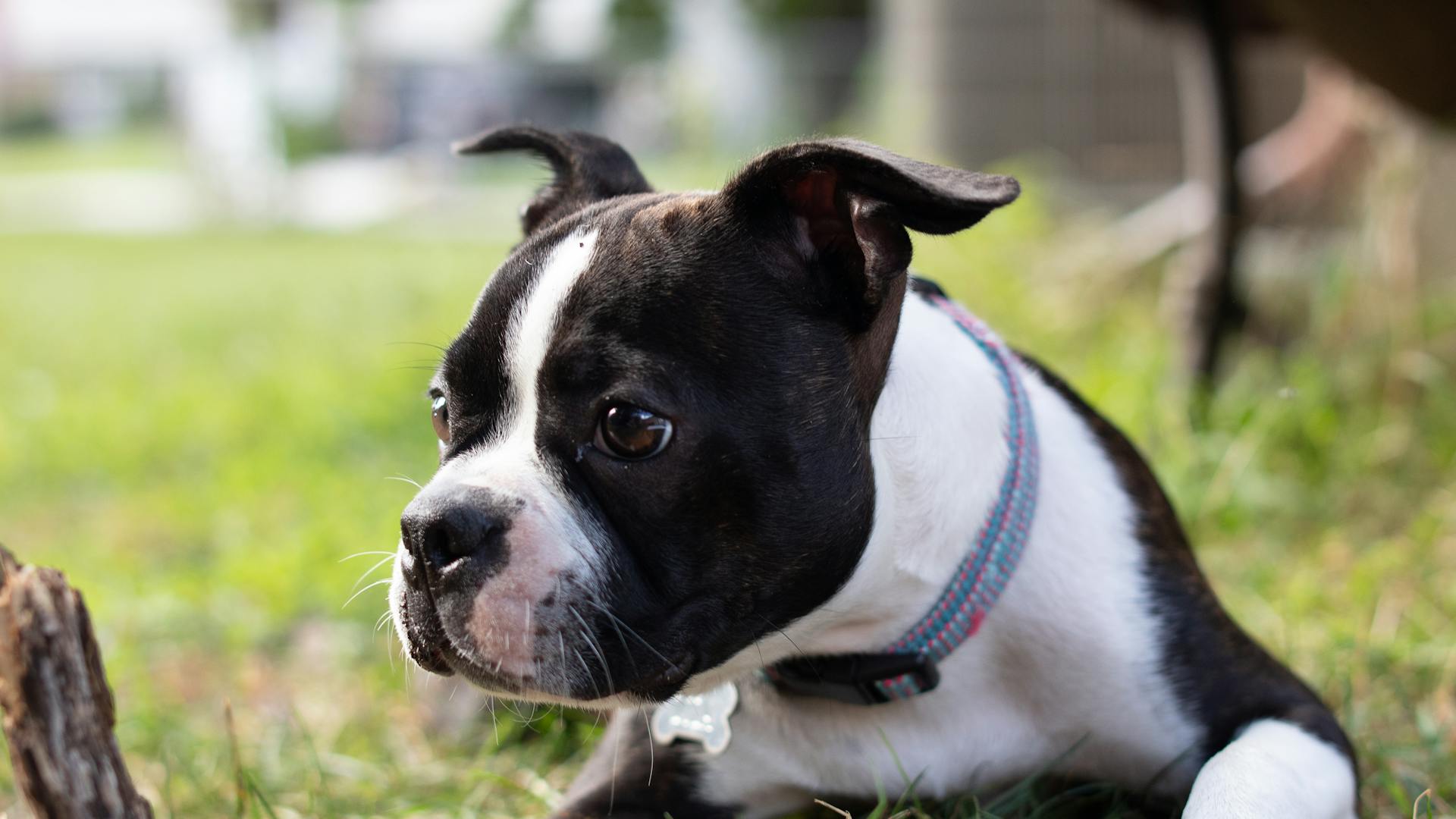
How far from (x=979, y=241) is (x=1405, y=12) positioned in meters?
3.09

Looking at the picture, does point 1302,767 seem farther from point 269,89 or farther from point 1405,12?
point 269,89

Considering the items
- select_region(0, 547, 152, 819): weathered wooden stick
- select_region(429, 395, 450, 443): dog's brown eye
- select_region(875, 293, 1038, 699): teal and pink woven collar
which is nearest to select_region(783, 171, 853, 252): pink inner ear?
select_region(875, 293, 1038, 699): teal and pink woven collar

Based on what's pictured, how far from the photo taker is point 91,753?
5.22 ft

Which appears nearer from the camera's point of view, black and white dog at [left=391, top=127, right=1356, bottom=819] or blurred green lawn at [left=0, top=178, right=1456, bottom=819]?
black and white dog at [left=391, top=127, right=1356, bottom=819]

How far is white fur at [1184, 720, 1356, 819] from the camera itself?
6.21ft

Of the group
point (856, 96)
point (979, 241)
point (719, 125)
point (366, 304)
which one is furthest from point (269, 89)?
point (979, 241)

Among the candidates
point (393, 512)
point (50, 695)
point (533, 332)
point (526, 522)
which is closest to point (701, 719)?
point (526, 522)

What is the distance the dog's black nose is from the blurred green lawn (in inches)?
26.3

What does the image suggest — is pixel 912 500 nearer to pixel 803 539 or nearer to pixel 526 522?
pixel 803 539

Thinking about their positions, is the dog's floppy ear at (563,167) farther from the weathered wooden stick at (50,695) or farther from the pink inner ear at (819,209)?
the weathered wooden stick at (50,695)

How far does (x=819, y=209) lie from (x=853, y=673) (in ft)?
2.21

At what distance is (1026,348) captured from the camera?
209 inches

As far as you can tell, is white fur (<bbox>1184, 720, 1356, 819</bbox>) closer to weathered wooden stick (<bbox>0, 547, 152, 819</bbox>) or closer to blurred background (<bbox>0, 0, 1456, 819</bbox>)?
blurred background (<bbox>0, 0, 1456, 819</bbox>)

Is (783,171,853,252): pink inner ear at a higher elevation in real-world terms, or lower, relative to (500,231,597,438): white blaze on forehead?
higher
